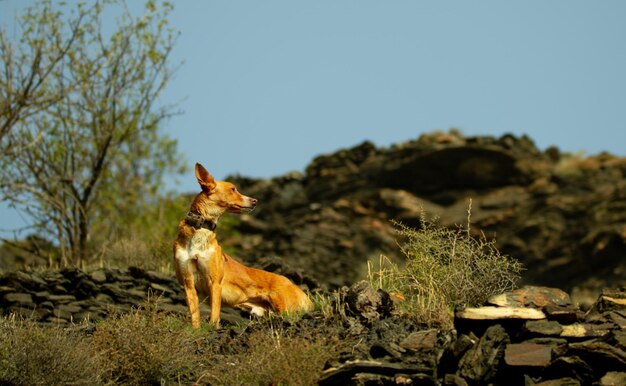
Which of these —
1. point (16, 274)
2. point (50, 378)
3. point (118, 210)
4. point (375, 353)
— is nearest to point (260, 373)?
point (375, 353)

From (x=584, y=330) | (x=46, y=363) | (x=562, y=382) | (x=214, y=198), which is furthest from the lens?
(x=214, y=198)

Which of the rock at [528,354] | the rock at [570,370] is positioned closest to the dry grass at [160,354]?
the rock at [528,354]

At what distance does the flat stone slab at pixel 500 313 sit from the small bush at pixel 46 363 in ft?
13.1

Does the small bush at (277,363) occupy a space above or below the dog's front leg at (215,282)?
below

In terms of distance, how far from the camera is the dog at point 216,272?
1404 cm

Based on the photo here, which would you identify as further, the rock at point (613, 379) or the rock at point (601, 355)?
the rock at point (601, 355)

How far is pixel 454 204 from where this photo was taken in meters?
44.6

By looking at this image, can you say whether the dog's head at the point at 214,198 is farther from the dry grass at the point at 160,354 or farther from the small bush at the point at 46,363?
the small bush at the point at 46,363

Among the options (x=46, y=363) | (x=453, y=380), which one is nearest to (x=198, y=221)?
(x=46, y=363)

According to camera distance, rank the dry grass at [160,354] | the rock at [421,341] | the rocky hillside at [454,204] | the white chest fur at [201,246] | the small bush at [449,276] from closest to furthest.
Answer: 1. the dry grass at [160,354]
2. the rock at [421,341]
3. the small bush at [449,276]
4. the white chest fur at [201,246]
5. the rocky hillside at [454,204]

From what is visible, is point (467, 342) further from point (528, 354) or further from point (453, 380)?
point (528, 354)

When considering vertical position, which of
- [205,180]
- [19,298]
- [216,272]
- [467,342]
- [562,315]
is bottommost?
[467,342]

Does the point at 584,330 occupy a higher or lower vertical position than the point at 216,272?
lower

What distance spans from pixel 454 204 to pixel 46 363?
112ft
